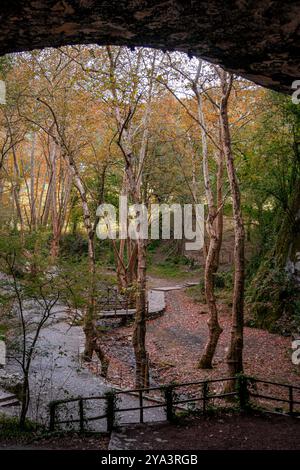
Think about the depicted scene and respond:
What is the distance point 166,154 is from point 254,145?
9418mm

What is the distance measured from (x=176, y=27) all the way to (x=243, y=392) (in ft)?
25.6

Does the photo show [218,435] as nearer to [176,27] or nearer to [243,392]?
[243,392]

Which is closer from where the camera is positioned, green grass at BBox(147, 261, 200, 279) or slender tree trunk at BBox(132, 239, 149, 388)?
slender tree trunk at BBox(132, 239, 149, 388)

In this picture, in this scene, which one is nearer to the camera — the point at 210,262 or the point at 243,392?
the point at 243,392

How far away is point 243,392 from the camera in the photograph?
352 inches

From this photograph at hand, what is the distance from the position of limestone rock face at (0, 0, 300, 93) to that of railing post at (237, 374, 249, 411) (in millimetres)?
Answer: 6645

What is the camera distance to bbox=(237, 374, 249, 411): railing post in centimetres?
888

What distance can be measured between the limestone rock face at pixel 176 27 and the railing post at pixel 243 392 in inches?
262

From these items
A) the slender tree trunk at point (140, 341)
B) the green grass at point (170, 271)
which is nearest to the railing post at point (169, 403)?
the slender tree trunk at point (140, 341)

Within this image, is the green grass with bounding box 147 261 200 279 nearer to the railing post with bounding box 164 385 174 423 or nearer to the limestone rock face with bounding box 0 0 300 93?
the railing post with bounding box 164 385 174 423

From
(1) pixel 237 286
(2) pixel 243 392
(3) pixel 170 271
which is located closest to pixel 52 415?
(2) pixel 243 392

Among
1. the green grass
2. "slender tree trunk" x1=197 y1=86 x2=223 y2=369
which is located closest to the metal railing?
"slender tree trunk" x1=197 y1=86 x2=223 y2=369
